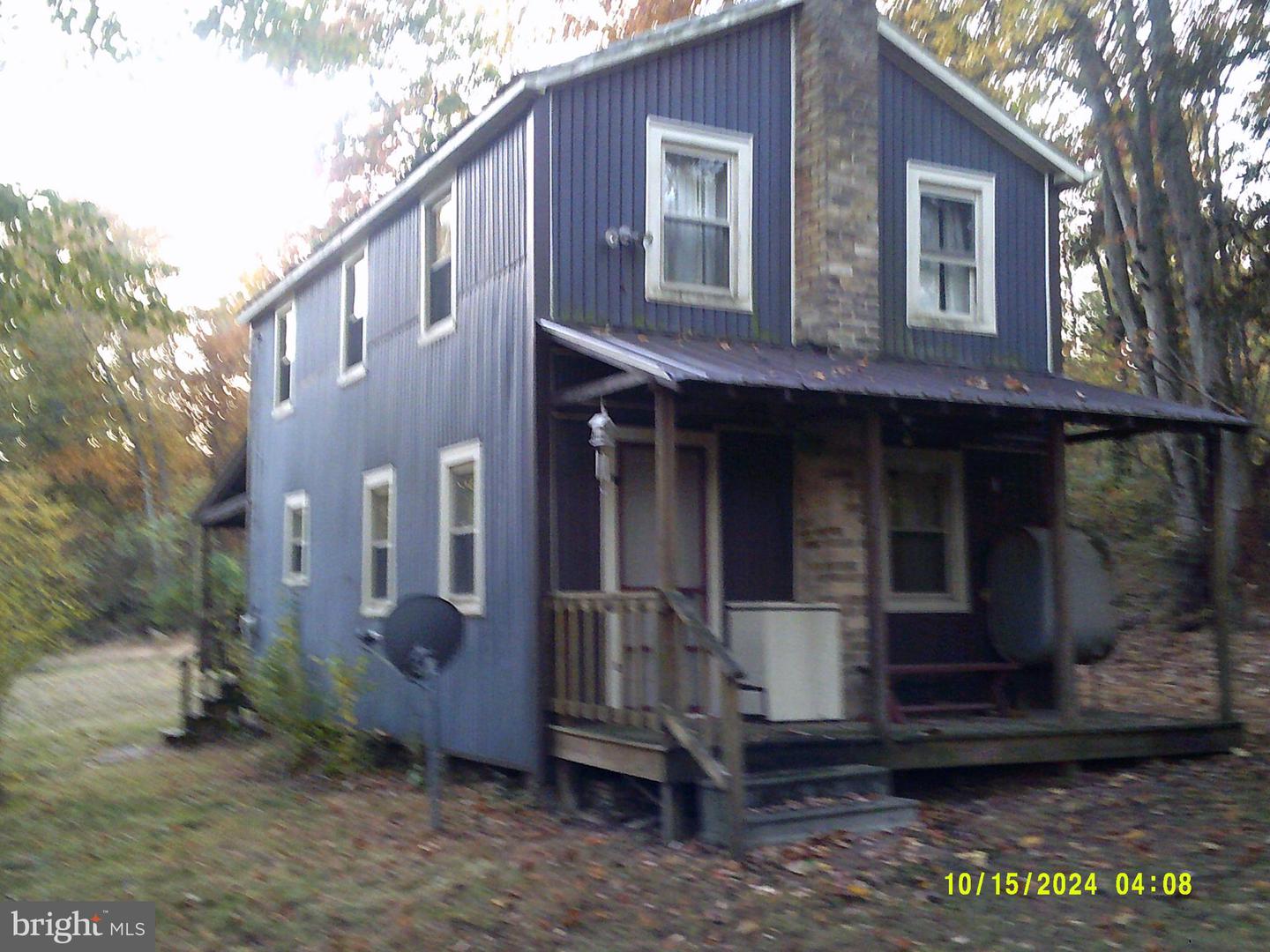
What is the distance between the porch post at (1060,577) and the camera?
1116 cm

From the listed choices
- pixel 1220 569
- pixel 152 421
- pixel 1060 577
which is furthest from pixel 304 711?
pixel 152 421

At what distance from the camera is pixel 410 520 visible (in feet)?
45.8

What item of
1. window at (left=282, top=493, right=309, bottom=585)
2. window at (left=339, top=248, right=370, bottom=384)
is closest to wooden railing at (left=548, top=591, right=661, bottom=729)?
window at (left=339, top=248, right=370, bottom=384)

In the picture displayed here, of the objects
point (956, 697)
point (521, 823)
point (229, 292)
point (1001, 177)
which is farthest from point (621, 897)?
point (229, 292)

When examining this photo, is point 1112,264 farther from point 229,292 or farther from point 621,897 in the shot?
point 229,292

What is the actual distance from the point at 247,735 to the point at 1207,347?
13040 mm

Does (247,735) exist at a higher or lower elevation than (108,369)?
lower

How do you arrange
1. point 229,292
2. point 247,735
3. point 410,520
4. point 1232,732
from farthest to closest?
point 229,292
point 247,735
point 410,520
point 1232,732

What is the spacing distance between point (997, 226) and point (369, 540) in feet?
24.0

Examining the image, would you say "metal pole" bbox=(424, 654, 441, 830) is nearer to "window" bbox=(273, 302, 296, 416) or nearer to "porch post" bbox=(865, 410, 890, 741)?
"porch post" bbox=(865, 410, 890, 741)

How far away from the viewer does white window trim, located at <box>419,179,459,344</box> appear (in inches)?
515

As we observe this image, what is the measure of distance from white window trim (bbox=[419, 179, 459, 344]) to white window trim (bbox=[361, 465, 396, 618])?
170 centimetres

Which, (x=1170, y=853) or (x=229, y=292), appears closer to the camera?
(x=1170, y=853)

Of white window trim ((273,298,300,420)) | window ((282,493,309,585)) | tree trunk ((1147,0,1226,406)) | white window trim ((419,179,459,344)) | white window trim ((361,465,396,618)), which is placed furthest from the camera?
white window trim ((273,298,300,420))
